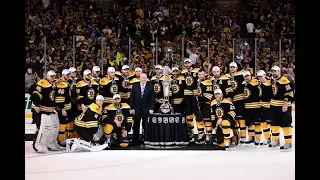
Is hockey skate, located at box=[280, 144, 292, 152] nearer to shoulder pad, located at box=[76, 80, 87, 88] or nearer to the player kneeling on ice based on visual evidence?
the player kneeling on ice

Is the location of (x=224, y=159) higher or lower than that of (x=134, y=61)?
lower

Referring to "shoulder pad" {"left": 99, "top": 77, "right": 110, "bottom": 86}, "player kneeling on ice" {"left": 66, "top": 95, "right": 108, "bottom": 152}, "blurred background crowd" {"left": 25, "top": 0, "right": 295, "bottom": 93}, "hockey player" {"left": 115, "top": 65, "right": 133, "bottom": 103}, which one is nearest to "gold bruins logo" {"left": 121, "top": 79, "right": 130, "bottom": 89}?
"hockey player" {"left": 115, "top": 65, "right": 133, "bottom": 103}

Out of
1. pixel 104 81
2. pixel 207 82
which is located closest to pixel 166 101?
pixel 207 82

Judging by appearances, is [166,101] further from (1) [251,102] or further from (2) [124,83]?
(1) [251,102]

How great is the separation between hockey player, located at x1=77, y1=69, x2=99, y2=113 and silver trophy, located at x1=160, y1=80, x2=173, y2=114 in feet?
3.52

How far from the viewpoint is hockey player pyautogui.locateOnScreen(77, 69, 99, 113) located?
796cm

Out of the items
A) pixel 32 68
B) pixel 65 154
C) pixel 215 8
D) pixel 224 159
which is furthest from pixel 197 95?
pixel 215 8

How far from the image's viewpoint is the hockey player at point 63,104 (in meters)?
7.78

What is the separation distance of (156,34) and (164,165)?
952cm

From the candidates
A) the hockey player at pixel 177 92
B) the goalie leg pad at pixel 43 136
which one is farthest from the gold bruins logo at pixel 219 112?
the goalie leg pad at pixel 43 136

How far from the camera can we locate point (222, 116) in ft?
25.2
